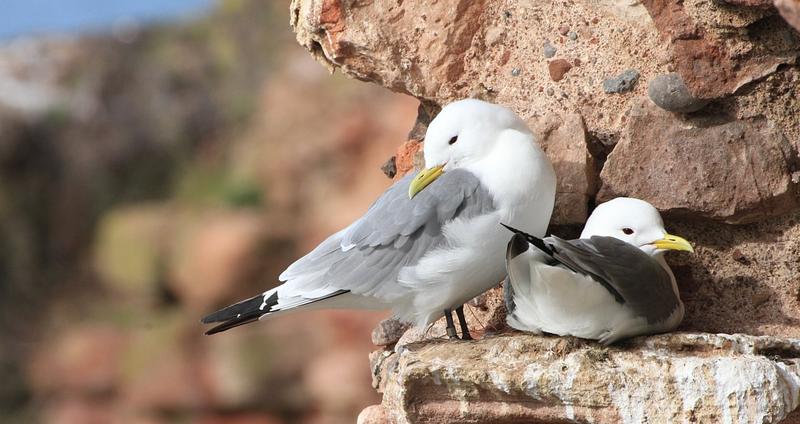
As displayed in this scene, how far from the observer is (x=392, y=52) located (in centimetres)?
243

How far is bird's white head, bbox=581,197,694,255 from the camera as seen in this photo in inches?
81.4

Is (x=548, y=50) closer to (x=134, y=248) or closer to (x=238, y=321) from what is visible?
(x=238, y=321)

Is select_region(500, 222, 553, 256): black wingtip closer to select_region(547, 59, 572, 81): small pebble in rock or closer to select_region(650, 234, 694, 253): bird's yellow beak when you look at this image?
select_region(650, 234, 694, 253): bird's yellow beak

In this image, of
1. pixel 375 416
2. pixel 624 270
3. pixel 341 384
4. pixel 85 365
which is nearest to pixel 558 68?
pixel 624 270

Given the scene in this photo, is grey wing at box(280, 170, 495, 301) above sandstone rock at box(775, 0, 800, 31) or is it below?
above

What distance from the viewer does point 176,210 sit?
7715mm

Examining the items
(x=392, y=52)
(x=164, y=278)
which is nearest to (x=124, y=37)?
(x=164, y=278)

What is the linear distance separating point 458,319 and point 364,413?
0.26 metres

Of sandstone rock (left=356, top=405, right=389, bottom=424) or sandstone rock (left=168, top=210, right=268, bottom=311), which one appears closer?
sandstone rock (left=356, top=405, right=389, bottom=424)

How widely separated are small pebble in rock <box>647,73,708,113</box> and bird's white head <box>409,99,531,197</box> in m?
0.25

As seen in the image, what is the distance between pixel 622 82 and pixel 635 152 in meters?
0.16

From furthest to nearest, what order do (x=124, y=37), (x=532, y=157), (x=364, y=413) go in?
(x=124, y=37), (x=364, y=413), (x=532, y=157)

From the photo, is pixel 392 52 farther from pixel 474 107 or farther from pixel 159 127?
pixel 159 127

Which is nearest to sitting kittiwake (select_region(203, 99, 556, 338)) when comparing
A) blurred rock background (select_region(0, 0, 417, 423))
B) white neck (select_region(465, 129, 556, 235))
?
white neck (select_region(465, 129, 556, 235))
